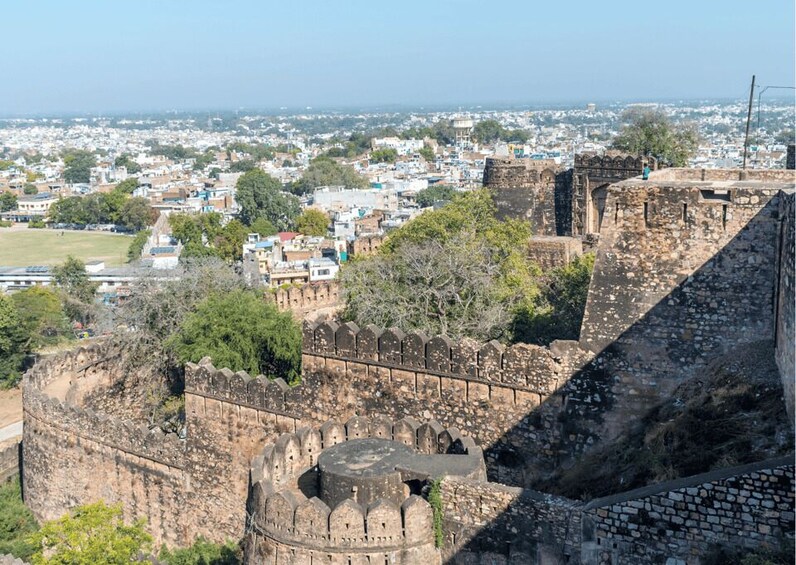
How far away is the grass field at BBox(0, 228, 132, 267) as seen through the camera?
8831 cm

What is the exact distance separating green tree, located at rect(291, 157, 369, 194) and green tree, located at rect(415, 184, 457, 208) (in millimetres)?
18665

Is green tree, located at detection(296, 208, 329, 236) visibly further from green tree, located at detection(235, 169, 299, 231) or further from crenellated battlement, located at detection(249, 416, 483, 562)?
crenellated battlement, located at detection(249, 416, 483, 562)

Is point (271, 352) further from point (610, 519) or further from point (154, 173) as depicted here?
point (154, 173)

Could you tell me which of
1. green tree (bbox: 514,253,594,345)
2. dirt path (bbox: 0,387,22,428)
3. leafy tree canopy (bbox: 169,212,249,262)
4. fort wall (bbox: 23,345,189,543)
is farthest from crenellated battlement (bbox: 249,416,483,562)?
leafy tree canopy (bbox: 169,212,249,262)

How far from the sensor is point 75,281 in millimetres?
59938

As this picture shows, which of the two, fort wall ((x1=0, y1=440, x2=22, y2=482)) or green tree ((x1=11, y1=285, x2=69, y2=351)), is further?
green tree ((x1=11, y1=285, x2=69, y2=351))

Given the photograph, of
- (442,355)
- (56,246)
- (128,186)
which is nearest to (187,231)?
(56,246)

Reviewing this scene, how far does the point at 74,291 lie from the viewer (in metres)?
56.2

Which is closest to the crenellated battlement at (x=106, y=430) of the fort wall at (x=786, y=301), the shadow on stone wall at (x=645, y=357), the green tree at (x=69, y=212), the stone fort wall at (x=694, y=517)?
the shadow on stone wall at (x=645, y=357)

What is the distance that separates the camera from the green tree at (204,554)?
1695 cm

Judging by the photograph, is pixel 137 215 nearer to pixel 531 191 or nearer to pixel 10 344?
pixel 10 344

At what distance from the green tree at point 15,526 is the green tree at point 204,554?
333 centimetres

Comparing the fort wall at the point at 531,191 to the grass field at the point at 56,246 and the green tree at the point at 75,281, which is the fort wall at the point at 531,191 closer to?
the green tree at the point at 75,281

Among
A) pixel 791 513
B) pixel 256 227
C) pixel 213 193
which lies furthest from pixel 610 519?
pixel 213 193
